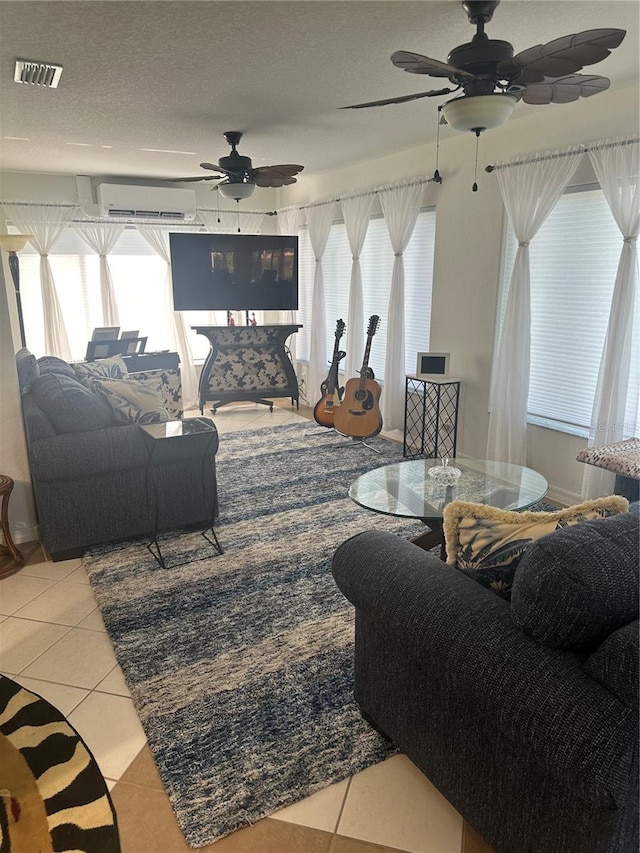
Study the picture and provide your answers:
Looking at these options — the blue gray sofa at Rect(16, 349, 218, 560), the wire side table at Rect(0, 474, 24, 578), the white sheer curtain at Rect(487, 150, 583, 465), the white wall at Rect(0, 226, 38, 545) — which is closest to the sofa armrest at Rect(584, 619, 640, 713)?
the blue gray sofa at Rect(16, 349, 218, 560)

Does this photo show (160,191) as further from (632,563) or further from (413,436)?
(632,563)

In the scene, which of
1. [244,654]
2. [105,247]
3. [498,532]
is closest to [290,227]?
[105,247]

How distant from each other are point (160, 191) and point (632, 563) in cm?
610

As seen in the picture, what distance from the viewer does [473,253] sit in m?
4.36

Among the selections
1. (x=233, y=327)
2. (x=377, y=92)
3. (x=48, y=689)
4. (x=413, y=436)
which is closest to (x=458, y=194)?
(x=377, y=92)

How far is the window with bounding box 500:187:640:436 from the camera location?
3506 millimetres

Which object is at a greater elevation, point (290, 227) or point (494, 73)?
point (290, 227)

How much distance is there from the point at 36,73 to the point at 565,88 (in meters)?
2.45

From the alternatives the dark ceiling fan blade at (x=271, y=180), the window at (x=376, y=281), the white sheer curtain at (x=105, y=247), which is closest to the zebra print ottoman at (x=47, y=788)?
the dark ceiling fan blade at (x=271, y=180)

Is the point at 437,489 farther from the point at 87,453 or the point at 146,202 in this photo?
the point at 146,202

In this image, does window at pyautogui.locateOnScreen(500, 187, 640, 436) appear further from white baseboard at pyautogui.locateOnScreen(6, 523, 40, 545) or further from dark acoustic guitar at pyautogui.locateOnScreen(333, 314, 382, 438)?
white baseboard at pyautogui.locateOnScreen(6, 523, 40, 545)

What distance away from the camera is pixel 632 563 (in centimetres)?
123

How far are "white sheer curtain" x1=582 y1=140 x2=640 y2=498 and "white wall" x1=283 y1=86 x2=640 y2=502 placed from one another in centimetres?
21

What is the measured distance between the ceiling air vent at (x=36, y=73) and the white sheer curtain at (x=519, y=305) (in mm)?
2790
